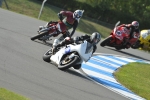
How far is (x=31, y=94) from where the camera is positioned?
890 cm

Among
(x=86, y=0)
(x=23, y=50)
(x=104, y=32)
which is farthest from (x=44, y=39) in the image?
(x=86, y=0)

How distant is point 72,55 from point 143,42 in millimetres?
14928

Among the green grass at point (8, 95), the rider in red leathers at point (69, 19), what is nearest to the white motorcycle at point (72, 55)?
the rider in red leathers at point (69, 19)

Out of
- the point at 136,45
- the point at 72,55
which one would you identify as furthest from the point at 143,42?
the point at 72,55

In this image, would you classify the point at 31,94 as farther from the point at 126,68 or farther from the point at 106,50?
the point at 106,50

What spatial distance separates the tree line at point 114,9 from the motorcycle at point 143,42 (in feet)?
54.0

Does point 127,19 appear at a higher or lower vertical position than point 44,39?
lower

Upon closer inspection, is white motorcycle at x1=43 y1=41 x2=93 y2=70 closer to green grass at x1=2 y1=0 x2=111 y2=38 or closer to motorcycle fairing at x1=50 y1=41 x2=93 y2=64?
motorcycle fairing at x1=50 y1=41 x2=93 y2=64

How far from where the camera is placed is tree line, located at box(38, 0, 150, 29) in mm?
44344

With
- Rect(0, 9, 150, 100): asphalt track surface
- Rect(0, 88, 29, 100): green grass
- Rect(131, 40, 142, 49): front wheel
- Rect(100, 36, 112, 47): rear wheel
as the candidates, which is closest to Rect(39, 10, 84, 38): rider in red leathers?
Rect(0, 9, 150, 100): asphalt track surface

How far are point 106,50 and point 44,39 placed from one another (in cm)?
550

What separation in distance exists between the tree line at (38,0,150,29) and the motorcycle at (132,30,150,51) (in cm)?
1645

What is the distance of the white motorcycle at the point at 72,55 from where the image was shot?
42.7ft

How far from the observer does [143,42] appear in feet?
89.9
